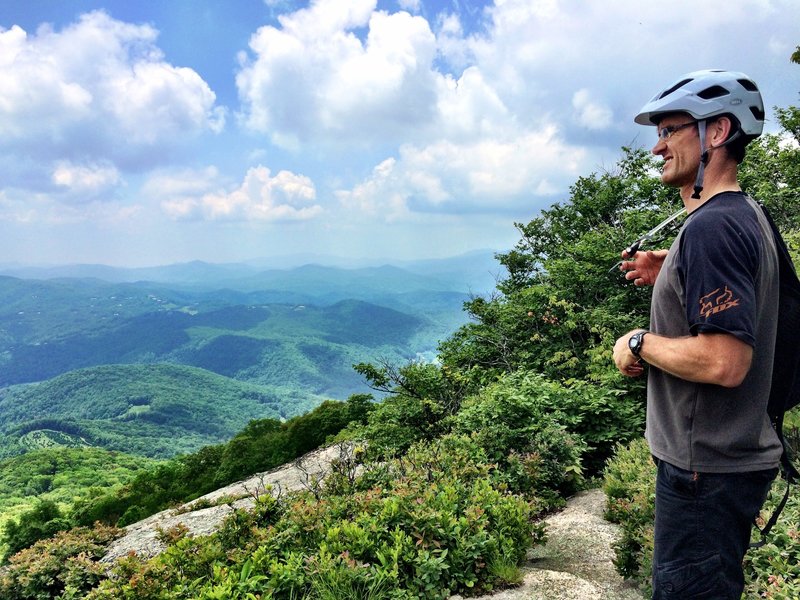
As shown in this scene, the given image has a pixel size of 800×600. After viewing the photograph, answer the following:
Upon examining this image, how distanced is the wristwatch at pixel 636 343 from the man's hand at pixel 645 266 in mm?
325

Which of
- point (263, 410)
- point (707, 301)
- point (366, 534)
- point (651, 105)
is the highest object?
point (651, 105)

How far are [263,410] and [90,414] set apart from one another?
5979cm

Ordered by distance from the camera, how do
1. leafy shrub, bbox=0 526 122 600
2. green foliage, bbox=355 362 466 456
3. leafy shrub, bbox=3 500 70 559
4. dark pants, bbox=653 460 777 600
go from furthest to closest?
leafy shrub, bbox=3 500 70 559 → green foliage, bbox=355 362 466 456 → leafy shrub, bbox=0 526 122 600 → dark pants, bbox=653 460 777 600

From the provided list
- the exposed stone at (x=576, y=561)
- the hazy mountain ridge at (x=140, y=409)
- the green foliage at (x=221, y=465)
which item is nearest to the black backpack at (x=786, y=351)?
the exposed stone at (x=576, y=561)

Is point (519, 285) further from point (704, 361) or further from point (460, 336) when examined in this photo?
point (704, 361)

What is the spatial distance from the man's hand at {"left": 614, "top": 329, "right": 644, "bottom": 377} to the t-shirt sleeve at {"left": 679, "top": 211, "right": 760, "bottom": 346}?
0.30 meters

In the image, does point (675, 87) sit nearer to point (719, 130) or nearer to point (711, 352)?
point (719, 130)

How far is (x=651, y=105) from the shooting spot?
6.21 feet

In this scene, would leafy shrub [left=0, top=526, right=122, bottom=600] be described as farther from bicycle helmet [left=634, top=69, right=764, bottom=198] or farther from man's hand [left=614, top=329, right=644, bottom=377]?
bicycle helmet [left=634, top=69, right=764, bottom=198]

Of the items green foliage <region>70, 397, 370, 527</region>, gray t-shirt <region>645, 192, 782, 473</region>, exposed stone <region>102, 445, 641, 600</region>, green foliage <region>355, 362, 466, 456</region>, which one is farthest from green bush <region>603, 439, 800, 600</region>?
green foliage <region>70, 397, 370, 527</region>

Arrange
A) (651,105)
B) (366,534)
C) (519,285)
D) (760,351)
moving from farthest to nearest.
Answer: (519,285) → (366,534) → (651,105) → (760,351)

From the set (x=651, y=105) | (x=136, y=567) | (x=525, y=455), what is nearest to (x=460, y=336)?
(x=525, y=455)

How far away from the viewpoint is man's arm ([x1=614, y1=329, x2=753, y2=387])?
4.85ft

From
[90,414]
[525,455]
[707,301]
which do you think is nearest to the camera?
[707,301]
